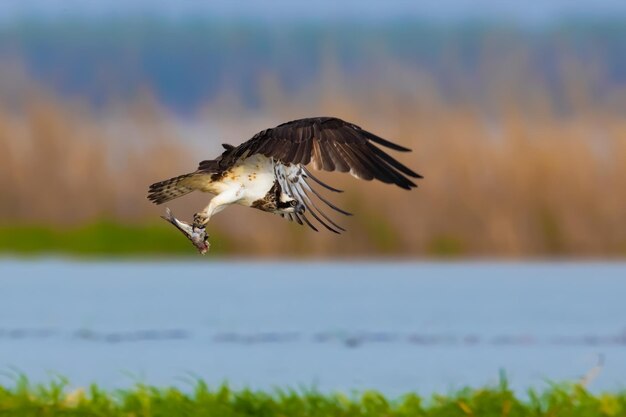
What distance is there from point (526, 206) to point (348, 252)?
2.86 meters

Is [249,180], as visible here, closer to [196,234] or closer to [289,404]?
[196,234]

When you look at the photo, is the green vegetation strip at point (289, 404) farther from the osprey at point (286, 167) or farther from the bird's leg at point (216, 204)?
the bird's leg at point (216, 204)

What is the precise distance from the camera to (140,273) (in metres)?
26.2

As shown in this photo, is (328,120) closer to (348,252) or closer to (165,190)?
(165,190)

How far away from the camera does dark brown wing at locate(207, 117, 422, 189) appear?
23.3 feet

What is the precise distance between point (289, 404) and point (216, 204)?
110 inches

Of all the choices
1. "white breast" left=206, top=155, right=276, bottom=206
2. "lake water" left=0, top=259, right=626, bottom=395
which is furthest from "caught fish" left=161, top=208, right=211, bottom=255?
"lake water" left=0, top=259, right=626, bottom=395

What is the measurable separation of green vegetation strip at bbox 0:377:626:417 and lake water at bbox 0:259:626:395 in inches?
26.2

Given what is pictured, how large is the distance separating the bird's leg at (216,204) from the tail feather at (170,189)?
1.08ft

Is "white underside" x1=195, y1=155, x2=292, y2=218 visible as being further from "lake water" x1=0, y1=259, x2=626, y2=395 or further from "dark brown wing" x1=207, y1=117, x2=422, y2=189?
"lake water" x1=0, y1=259, x2=626, y2=395

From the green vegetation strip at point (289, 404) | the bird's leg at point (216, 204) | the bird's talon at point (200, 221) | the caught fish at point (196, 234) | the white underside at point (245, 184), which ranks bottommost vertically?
the green vegetation strip at point (289, 404)

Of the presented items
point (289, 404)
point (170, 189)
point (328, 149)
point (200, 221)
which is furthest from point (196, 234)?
point (289, 404)

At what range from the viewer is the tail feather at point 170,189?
23.9ft

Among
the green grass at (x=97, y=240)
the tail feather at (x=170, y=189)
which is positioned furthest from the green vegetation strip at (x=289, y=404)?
the green grass at (x=97, y=240)
